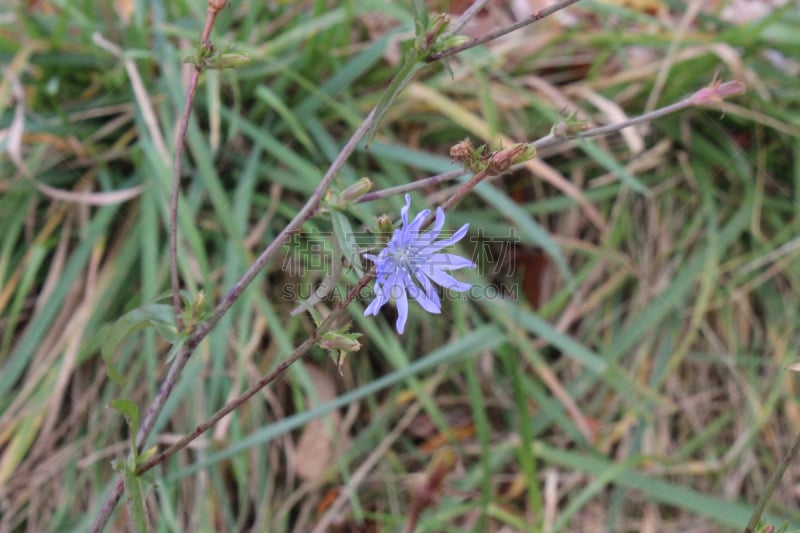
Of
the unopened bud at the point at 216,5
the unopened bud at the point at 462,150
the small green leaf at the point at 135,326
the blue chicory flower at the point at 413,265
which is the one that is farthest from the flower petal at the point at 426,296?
the unopened bud at the point at 216,5

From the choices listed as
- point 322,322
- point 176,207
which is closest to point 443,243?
point 322,322

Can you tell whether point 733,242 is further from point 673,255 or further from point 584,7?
point 584,7

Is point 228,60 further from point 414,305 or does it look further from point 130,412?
point 414,305

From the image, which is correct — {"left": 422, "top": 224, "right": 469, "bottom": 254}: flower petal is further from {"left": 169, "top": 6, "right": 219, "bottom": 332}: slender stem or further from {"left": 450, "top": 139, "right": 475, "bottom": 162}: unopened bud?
Answer: {"left": 169, "top": 6, "right": 219, "bottom": 332}: slender stem

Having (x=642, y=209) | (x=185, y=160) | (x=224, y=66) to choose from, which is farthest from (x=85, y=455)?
(x=642, y=209)

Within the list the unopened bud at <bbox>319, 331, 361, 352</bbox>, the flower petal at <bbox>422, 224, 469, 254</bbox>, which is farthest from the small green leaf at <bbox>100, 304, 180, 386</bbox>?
the flower petal at <bbox>422, 224, 469, 254</bbox>

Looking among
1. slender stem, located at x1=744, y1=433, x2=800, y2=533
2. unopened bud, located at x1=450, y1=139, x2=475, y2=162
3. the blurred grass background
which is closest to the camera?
slender stem, located at x1=744, y1=433, x2=800, y2=533
